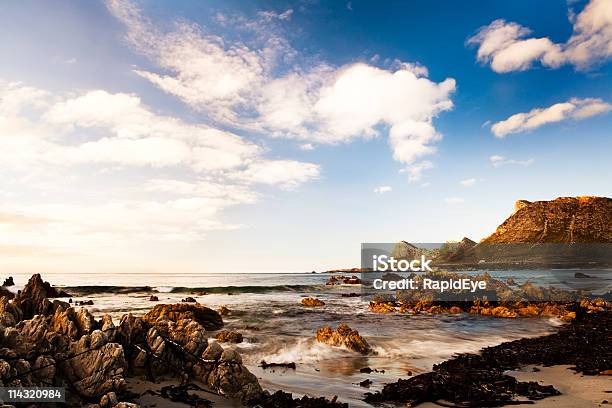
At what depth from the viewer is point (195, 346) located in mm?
9344

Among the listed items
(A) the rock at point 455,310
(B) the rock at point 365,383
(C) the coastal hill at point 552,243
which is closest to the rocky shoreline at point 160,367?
(B) the rock at point 365,383

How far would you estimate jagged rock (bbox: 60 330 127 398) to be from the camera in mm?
7213

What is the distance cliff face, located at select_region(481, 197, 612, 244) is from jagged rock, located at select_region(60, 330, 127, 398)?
164 m

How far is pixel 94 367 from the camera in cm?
753

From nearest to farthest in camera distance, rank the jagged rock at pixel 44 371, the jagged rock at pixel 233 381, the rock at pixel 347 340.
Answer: the jagged rock at pixel 44 371 < the jagged rock at pixel 233 381 < the rock at pixel 347 340

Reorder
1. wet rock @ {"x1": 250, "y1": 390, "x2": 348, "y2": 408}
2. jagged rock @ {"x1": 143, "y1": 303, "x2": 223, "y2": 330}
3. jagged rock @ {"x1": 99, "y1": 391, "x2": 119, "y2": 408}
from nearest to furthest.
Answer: jagged rock @ {"x1": 99, "y1": 391, "x2": 119, "y2": 408}
wet rock @ {"x1": 250, "y1": 390, "x2": 348, "y2": 408}
jagged rock @ {"x1": 143, "y1": 303, "x2": 223, "y2": 330}

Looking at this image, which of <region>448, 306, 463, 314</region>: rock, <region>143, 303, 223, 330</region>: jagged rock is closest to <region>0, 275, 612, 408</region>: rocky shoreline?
<region>143, 303, 223, 330</region>: jagged rock

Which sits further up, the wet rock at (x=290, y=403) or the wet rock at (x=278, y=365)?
the wet rock at (x=290, y=403)

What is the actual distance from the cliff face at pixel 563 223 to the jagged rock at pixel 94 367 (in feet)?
539

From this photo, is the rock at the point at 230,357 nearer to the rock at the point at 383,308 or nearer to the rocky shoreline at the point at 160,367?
the rocky shoreline at the point at 160,367

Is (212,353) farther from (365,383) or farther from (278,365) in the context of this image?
(365,383)

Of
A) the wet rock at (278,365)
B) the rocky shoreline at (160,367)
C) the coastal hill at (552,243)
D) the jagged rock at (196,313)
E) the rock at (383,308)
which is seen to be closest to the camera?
the rocky shoreline at (160,367)

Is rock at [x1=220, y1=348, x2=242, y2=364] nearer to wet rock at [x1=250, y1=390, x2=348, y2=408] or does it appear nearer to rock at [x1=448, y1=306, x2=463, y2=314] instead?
wet rock at [x1=250, y1=390, x2=348, y2=408]

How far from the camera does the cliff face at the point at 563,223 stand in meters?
138
